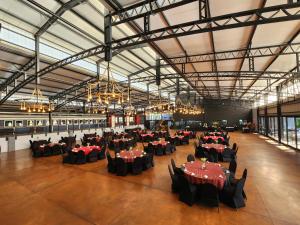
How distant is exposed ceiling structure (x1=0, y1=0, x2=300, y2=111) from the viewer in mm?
5133

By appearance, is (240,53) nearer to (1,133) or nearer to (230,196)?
(230,196)

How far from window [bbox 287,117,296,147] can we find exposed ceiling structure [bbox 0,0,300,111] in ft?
11.1

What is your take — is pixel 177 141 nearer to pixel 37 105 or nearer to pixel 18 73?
pixel 37 105

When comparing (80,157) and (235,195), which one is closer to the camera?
(235,195)

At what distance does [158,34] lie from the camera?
280 inches

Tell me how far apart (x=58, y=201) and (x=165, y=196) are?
286 centimetres

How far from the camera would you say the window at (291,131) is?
1182 centimetres

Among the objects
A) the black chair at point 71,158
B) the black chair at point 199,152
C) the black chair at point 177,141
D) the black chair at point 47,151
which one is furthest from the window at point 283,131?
the black chair at point 47,151

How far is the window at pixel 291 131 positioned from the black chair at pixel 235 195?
32.8 feet

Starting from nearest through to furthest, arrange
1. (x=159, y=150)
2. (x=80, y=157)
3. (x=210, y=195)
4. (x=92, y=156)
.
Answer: (x=210, y=195), (x=80, y=157), (x=92, y=156), (x=159, y=150)

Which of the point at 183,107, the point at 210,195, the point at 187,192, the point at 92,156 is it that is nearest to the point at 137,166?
the point at 187,192

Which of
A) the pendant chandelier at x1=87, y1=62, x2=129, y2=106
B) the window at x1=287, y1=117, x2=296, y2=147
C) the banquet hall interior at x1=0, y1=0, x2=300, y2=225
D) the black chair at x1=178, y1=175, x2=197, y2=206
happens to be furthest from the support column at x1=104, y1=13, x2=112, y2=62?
the window at x1=287, y1=117, x2=296, y2=147

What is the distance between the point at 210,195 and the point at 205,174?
2.13 ft

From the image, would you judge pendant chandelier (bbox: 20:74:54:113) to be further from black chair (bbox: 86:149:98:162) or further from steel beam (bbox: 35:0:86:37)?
black chair (bbox: 86:149:98:162)
